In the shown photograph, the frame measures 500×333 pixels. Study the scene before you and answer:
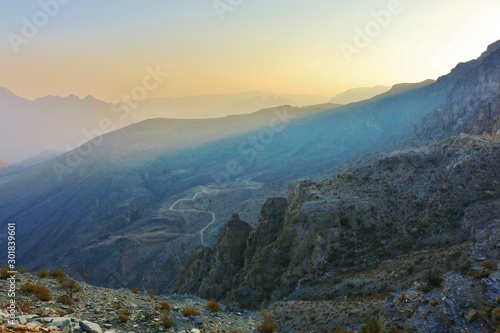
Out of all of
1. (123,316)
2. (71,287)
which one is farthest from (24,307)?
(71,287)

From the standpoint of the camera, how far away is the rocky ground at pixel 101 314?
980 cm

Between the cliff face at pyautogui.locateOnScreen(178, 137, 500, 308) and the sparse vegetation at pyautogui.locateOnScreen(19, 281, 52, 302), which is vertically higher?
the sparse vegetation at pyautogui.locateOnScreen(19, 281, 52, 302)

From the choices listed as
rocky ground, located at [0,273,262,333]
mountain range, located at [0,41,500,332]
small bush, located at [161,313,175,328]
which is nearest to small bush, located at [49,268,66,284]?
rocky ground, located at [0,273,262,333]

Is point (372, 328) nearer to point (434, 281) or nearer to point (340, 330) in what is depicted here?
point (340, 330)

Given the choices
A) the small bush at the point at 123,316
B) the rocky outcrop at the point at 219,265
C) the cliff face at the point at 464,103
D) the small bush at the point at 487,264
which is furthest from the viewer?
the cliff face at the point at 464,103

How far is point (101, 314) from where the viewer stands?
12.6 m

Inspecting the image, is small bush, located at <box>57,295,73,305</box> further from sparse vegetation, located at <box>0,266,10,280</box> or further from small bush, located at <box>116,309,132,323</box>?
sparse vegetation, located at <box>0,266,10,280</box>

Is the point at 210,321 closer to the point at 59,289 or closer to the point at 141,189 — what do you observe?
the point at 59,289

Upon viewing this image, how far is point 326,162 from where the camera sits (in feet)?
522

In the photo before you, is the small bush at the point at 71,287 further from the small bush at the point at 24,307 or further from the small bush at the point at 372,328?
the small bush at the point at 372,328

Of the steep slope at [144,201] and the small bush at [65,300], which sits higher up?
the small bush at [65,300]

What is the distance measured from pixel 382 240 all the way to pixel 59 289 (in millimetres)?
23629

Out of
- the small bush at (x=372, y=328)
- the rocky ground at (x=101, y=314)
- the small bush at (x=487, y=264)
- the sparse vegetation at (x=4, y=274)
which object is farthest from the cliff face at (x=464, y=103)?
the sparse vegetation at (x=4, y=274)

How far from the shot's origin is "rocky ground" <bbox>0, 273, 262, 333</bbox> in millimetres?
9805
